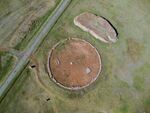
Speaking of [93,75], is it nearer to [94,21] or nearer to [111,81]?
[111,81]

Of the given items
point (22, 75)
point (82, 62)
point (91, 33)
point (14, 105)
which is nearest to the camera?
point (14, 105)

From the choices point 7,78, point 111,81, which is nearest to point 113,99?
point 111,81

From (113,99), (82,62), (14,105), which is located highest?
(14,105)

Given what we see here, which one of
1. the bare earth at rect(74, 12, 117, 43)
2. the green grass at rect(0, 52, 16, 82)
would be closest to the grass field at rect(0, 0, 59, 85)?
the green grass at rect(0, 52, 16, 82)

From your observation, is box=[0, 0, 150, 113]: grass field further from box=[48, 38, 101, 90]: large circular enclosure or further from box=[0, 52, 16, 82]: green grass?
box=[0, 52, 16, 82]: green grass

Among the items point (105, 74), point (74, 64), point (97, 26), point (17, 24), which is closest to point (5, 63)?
point (17, 24)

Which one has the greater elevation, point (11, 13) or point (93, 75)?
point (11, 13)
